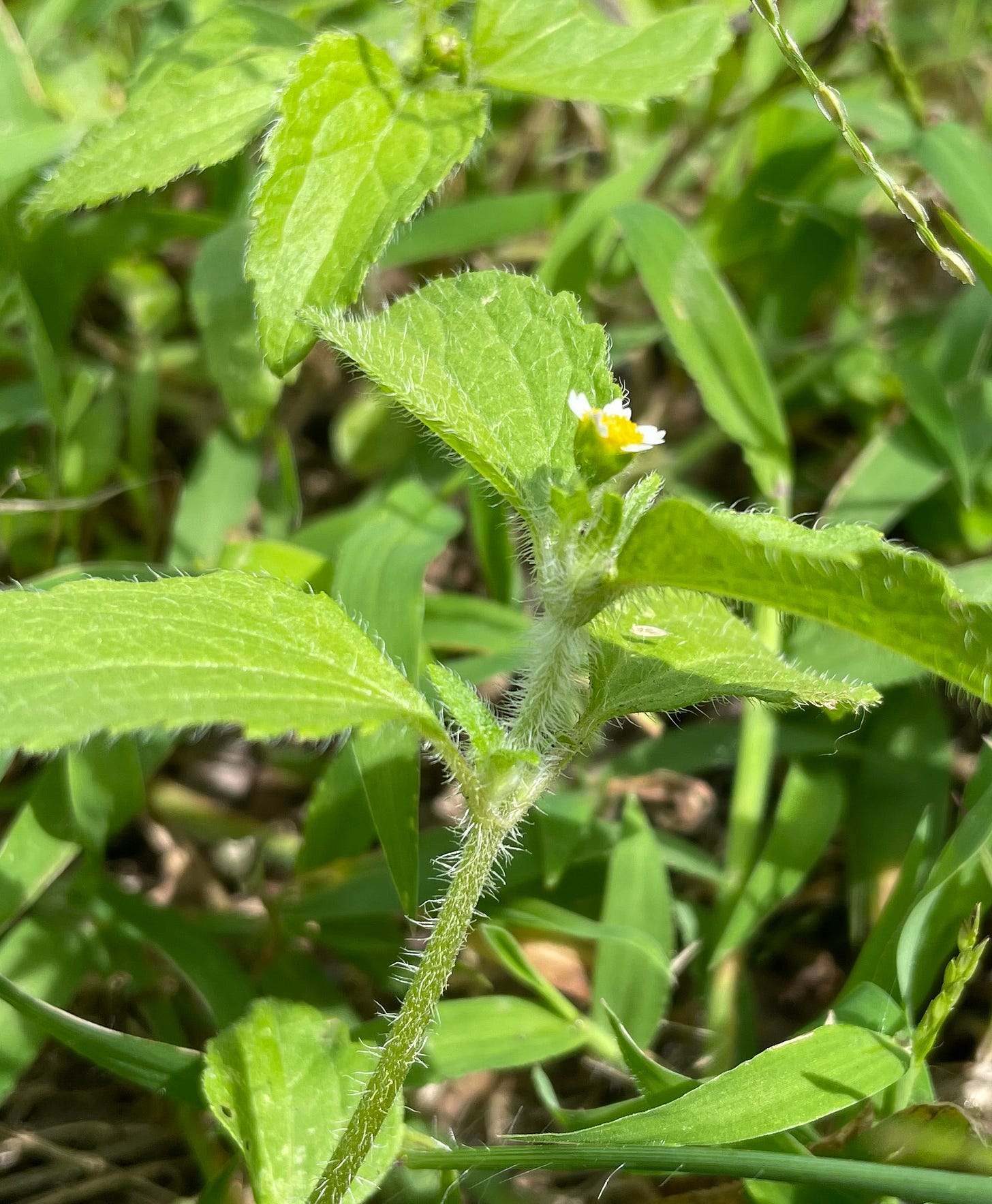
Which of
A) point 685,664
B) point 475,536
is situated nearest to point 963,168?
point 475,536

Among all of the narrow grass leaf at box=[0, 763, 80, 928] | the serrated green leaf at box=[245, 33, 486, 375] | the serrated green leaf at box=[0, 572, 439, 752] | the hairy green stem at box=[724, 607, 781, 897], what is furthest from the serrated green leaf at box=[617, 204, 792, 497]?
the narrow grass leaf at box=[0, 763, 80, 928]

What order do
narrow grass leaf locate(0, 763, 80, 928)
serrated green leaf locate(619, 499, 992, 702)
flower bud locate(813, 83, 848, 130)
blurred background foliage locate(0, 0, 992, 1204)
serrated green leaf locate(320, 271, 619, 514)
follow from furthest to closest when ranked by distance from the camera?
blurred background foliage locate(0, 0, 992, 1204)
narrow grass leaf locate(0, 763, 80, 928)
flower bud locate(813, 83, 848, 130)
serrated green leaf locate(320, 271, 619, 514)
serrated green leaf locate(619, 499, 992, 702)

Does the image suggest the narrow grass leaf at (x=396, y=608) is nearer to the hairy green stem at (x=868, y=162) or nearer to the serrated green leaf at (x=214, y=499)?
the serrated green leaf at (x=214, y=499)

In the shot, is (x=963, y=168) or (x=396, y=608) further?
(x=963, y=168)

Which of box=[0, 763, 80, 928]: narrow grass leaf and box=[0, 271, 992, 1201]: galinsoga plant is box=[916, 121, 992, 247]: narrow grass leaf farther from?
box=[0, 763, 80, 928]: narrow grass leaf

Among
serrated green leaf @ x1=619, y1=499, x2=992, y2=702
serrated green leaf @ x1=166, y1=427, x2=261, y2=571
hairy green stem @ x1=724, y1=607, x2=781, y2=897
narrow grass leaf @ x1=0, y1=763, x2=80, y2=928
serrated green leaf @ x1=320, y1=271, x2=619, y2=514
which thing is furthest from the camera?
serrated green leaf @ x1=166, y1=427, x2=261, y2=571

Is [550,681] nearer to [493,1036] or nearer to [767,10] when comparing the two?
[493,1036]

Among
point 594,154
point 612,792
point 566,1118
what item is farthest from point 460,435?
point 594,154
